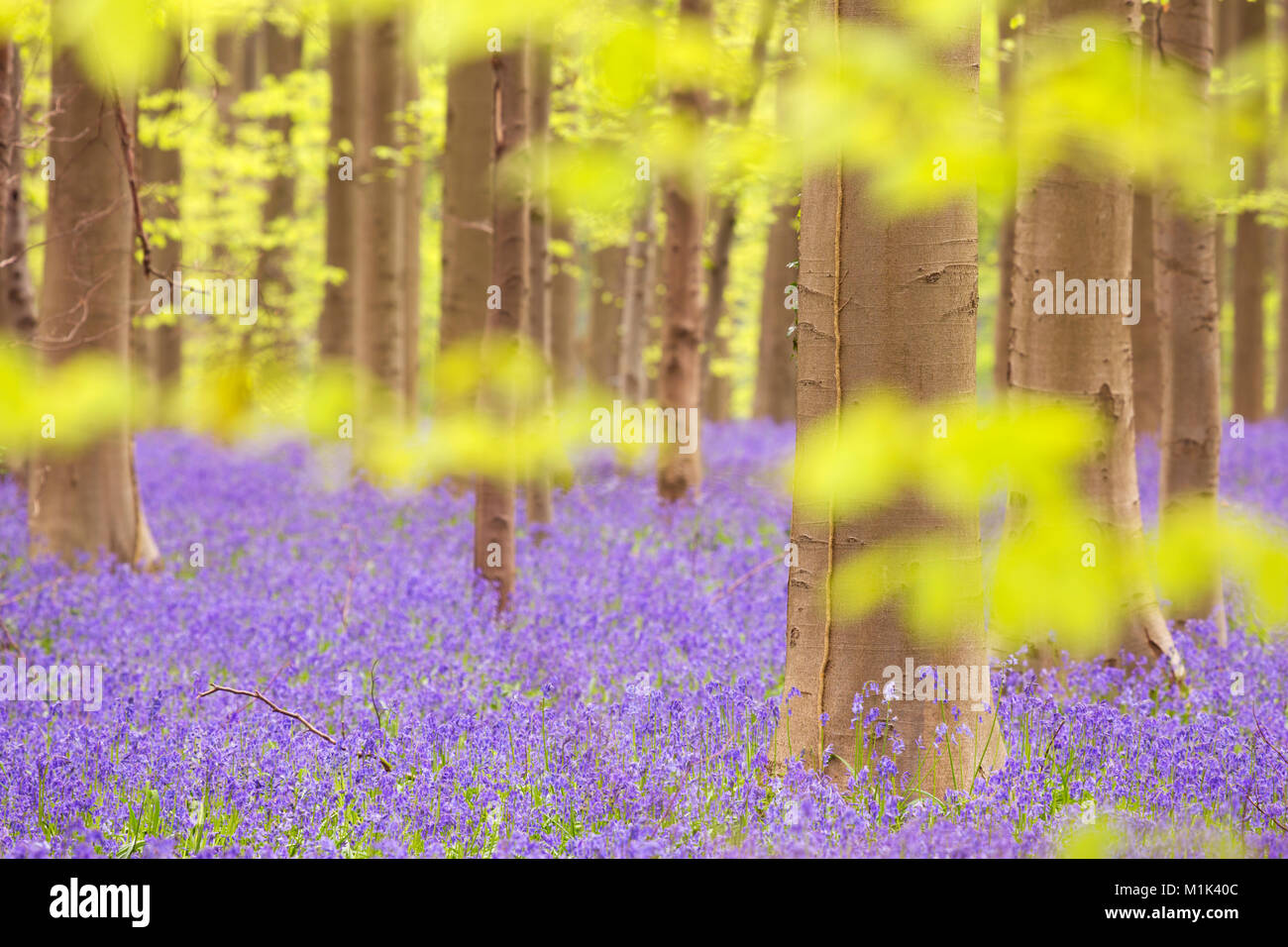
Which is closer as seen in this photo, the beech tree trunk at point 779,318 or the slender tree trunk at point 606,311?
the slender tree trunk at point 606,311

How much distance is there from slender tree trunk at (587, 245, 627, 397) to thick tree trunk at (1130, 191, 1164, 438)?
25.5 ft

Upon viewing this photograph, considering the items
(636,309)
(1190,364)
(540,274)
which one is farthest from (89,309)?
(1190,364)

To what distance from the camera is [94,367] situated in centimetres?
166

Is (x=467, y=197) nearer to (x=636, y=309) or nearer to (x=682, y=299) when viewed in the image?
(x=636, y=309)

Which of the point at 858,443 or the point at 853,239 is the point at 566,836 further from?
the point at 858,443

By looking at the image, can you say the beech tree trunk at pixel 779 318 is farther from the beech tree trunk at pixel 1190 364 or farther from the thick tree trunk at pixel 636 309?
the beech tree trunk at pixel 1190 364

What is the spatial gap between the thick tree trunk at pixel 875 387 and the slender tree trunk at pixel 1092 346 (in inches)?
75.5

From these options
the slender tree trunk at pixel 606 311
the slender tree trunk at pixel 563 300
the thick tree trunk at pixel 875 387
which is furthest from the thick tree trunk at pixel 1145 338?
the thick tree trunk at pixel 875 387

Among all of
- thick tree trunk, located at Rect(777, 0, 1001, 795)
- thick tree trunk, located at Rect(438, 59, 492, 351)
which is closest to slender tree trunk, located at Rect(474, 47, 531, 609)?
thick tree trunk, located at Rect(777, 0, 1001, 795)

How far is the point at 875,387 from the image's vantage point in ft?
13.6

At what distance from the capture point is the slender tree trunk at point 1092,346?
19.9ft

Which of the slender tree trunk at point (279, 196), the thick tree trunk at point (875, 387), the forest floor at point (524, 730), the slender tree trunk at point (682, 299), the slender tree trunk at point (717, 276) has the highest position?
the slender tree trunk at point (279, 196)

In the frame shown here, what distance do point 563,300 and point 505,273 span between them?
32.8 ft

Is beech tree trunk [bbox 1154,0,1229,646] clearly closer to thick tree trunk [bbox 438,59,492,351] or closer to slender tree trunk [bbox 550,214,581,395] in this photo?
thick tree trunk [bbox 438,59,492,351]
